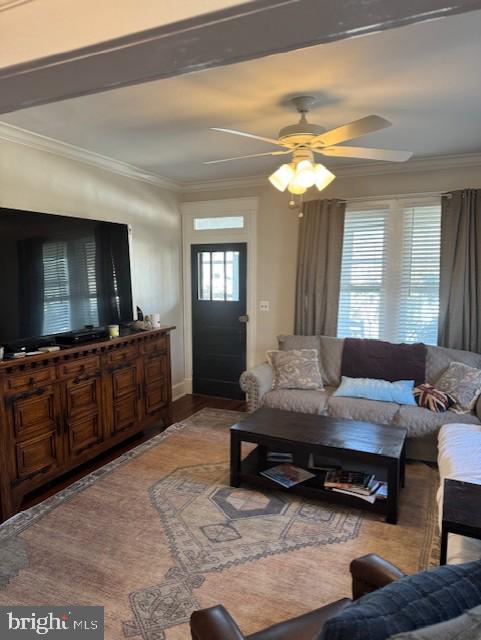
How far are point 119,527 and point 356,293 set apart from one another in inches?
122

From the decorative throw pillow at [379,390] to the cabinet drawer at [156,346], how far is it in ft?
5.63

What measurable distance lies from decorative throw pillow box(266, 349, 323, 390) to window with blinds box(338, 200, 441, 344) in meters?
0.60

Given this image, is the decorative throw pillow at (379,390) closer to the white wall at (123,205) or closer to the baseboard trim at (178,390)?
the baseboard trim at (178,390)

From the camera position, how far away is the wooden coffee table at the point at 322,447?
255cm

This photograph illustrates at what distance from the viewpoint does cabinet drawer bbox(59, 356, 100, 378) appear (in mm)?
3006

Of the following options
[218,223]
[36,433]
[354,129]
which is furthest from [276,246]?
[36,433]

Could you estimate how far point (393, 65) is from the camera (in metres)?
2.11

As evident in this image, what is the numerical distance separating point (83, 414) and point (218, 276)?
2.43 m

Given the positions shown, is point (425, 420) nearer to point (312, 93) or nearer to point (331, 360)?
point (331, 360)

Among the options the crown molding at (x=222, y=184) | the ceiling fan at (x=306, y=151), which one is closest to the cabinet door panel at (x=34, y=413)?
the ceiling fan at (x=306, y=151)

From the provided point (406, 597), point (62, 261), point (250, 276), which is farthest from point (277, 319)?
point (406, 597)

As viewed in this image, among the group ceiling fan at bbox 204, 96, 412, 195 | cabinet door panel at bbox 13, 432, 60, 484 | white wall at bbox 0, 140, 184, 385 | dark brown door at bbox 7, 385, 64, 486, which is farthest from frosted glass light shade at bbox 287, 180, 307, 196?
cabinet door panel at bbox 13, 432, 60, 484

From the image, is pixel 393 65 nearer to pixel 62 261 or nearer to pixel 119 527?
pixel 62 261

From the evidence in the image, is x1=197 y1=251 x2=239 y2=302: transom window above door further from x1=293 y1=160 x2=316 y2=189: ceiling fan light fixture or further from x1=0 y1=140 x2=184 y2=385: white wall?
x1=293 y1=160 x2=316 y2=189: ceiling fan light fixture
